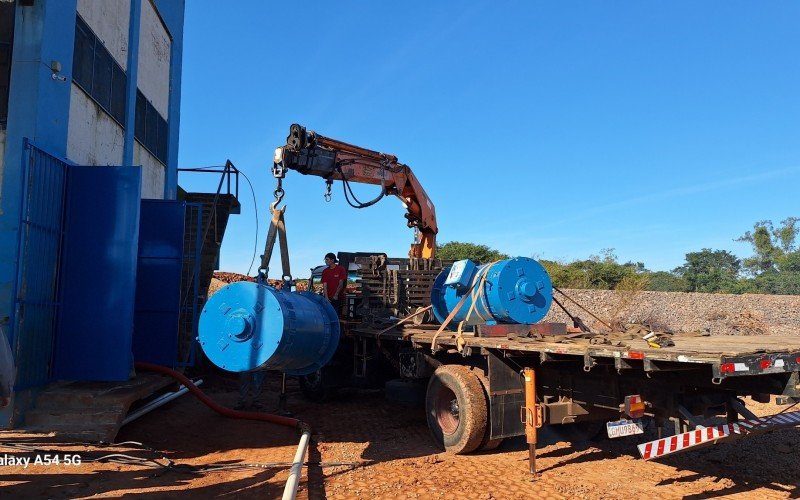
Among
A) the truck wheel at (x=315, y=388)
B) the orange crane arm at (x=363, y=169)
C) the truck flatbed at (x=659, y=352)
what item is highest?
the orange crane arm at (x=363, y=169)

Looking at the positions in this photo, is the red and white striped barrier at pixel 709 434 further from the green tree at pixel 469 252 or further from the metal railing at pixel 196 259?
the green tree at pixel 469 252

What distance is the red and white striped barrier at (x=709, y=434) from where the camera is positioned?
476 centimetres

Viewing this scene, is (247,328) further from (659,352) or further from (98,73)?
(98,73)

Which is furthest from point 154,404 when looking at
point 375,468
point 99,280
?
point 375,468

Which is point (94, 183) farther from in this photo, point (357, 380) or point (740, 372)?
point (740, 372)

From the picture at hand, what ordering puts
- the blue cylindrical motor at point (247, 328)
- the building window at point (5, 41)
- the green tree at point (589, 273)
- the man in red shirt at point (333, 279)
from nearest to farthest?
the blue cylindrical motor at point (247, 328) → the building window at point (5, 41) → the man in red shirt at point (333, 279) → the green tree at point (589, 273)

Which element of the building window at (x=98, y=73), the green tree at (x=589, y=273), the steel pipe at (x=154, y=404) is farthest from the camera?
the green tree at (x=589, y=273)

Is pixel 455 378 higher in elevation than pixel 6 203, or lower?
lower

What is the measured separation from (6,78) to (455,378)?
6.71 metres

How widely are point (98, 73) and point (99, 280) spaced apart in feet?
11.9

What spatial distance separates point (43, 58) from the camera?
713cm

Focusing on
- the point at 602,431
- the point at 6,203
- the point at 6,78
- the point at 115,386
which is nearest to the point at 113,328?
the point at 115,386

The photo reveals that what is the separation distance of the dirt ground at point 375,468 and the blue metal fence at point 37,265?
0.88 m

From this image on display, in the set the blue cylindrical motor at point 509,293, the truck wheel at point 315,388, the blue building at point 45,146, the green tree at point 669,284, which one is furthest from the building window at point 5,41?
the green tree at point 669,284
